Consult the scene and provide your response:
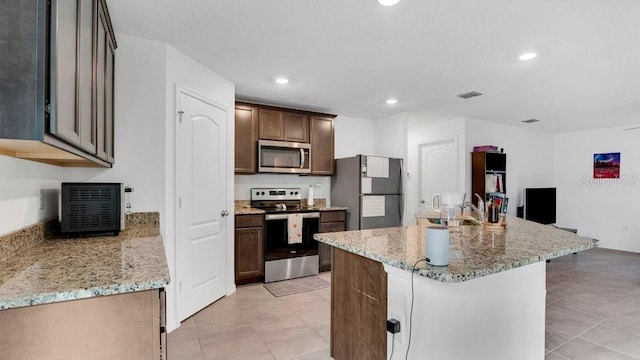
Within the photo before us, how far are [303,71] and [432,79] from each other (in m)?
1.40

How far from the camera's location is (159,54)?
262 centimetres

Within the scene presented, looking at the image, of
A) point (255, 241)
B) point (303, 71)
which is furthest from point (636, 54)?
point (255, 241)

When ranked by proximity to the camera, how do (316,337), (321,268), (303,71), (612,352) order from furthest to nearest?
(321,268), (303,71), (316,337), (612,352)

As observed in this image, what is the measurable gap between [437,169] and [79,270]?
542 cm

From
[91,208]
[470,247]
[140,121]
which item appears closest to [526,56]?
[470,247]

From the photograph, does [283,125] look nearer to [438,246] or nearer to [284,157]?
[284,157]

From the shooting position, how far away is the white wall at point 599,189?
5840 mm

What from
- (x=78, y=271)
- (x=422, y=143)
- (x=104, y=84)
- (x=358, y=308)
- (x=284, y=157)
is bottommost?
(x=358, y=308)

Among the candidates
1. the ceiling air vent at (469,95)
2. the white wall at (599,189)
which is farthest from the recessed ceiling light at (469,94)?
the white wall at (599,189)

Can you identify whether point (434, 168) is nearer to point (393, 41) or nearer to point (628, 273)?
point (628, 273)

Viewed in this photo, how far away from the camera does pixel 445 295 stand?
4.95 feet

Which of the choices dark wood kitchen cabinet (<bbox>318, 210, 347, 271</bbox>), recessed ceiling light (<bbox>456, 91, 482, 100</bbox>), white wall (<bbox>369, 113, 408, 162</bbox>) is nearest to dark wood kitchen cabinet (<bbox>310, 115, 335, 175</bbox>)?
dark wood kitchen cabinet (<bbox>318, 210, 347, 271</bbox>)

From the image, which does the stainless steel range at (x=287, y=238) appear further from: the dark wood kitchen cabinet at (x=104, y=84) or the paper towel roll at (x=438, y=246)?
the paper towel roll at (x=438, y=246)

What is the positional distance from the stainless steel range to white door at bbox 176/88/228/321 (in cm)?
69
